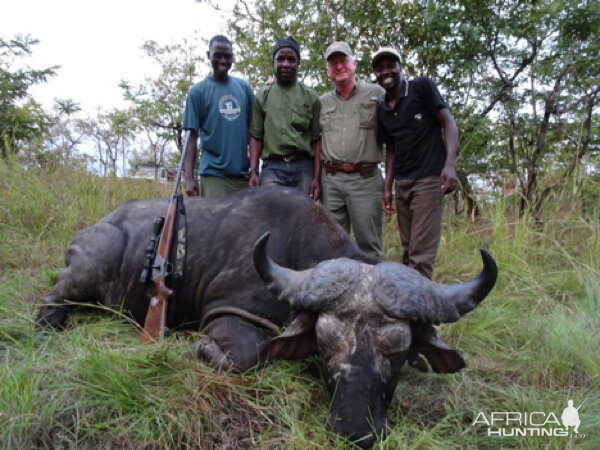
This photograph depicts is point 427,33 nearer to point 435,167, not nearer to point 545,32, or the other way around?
point 545,32

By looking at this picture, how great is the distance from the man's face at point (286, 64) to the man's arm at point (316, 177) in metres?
0.79

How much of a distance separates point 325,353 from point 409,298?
52 centimetres

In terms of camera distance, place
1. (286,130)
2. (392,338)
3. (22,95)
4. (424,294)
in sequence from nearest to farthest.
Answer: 1. (392,338)
2. (424,294)
3. (286,130)
4. (22,95)

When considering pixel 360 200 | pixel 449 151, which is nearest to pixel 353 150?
pixel 360 200

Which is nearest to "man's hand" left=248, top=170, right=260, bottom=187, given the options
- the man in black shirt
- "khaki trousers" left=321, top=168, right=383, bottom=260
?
"khaki trousers" left=321, top=168, right=383, bottom=260

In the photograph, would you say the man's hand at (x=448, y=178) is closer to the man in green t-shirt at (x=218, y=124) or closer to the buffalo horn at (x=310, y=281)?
the buffalo horn at (x=310, y=281)

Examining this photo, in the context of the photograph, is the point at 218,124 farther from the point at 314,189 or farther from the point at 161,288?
the point at 161,288

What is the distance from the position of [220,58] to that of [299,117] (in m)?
1.12

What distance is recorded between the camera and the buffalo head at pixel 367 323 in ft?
6.56

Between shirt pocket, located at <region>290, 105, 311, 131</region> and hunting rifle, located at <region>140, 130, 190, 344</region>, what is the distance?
1684mm

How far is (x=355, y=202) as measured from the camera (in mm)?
4422

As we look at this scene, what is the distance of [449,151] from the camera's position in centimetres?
401

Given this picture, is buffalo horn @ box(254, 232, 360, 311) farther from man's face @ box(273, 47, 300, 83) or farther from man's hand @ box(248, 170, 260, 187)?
man's face @ box(273, 47, 300, 83)

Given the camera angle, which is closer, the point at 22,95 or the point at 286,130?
the point at 286,130
